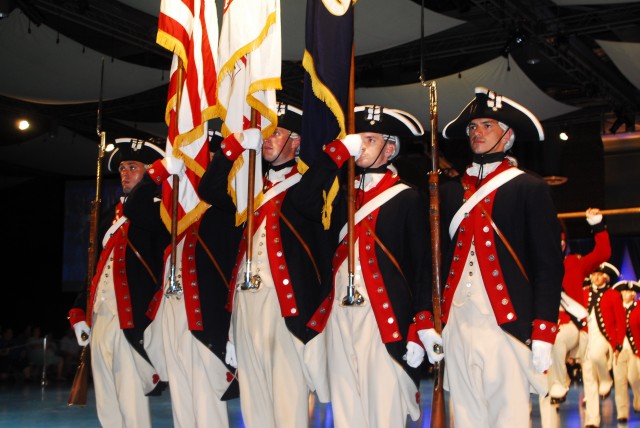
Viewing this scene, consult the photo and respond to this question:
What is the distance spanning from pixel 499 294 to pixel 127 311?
2.61 meters

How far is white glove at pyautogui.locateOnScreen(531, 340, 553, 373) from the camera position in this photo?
4.06 metres

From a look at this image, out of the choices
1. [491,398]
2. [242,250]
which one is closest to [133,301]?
[242,250]

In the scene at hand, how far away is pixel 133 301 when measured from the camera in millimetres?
5863

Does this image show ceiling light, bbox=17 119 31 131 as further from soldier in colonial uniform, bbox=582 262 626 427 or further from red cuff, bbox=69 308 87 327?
red cuff, bbox=69 308 87 327

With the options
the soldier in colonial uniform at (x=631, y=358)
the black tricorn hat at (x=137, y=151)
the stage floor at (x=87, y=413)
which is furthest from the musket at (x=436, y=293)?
the soldier in colonial uniform at (x=631, y=358)

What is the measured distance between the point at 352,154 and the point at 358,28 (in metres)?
7.22

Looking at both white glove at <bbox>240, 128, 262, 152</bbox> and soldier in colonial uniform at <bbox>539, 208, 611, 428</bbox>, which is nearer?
white glove at <bbox>240, 128, 262, 152</bbox>

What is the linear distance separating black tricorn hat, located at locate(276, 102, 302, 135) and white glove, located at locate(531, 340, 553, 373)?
196 cm

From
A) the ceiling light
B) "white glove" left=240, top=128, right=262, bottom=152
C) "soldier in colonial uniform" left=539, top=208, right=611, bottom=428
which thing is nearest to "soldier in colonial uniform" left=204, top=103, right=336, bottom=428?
"white glove" left=240, top=128, right=262, bottom=152

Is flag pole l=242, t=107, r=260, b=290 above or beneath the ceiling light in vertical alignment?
beneath

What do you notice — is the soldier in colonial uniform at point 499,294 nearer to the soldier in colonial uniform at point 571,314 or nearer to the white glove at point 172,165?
the white glove at point 172,165

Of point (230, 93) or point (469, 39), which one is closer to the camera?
point (230, 93)

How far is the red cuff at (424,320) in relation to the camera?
437cm

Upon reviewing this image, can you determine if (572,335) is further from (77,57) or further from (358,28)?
(77,57)
